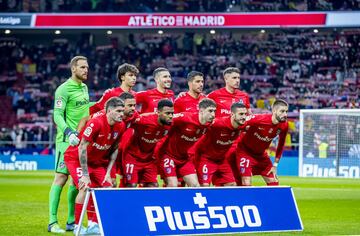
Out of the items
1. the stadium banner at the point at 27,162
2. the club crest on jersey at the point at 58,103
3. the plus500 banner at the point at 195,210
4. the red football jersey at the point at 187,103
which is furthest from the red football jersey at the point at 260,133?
the stadium banner at the point at 27,162

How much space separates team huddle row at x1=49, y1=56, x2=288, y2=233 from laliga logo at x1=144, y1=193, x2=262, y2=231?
3.91 ft

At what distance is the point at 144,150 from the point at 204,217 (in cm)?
270

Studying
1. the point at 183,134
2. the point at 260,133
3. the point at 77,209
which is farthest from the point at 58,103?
the point at 260,133

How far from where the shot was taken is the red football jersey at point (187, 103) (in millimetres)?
14203

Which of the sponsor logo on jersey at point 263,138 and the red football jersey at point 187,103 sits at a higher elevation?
the red football jersey at point 187,103

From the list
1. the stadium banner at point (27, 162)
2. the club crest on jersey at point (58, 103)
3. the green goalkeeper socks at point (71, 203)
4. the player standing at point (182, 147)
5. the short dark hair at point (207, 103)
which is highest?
the club crest on jersey at point (58, 103)

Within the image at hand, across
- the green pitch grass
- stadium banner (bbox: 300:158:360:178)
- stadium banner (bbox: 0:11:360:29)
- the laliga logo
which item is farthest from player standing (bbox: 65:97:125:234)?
stadium banner (bbox: 0:11:360:29)

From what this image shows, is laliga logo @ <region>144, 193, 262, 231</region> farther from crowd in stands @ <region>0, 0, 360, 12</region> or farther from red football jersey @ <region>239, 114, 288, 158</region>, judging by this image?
crowd in stands @ <region>0, 0, 360, 12</region>

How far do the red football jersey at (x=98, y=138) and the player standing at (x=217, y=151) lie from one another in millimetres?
2334

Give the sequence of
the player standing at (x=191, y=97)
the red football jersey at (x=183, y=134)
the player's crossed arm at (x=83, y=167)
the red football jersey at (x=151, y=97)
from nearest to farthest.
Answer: the player's crossed arm at (x=83, y=167) < the red football jersey at (x=183, y=134) < the player standing at (x=191, y=97) < the red football jersey at (x=151, y=97)

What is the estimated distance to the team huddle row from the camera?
1112 centimetres

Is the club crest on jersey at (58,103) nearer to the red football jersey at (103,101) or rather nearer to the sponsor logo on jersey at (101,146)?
the sponsor logo on jersey at (101,146)

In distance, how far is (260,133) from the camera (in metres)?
13.8

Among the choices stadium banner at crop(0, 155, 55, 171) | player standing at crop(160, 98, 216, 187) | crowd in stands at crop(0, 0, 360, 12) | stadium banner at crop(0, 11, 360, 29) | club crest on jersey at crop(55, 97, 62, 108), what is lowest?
stadium banner at crop(0, 155, 55, 171)
